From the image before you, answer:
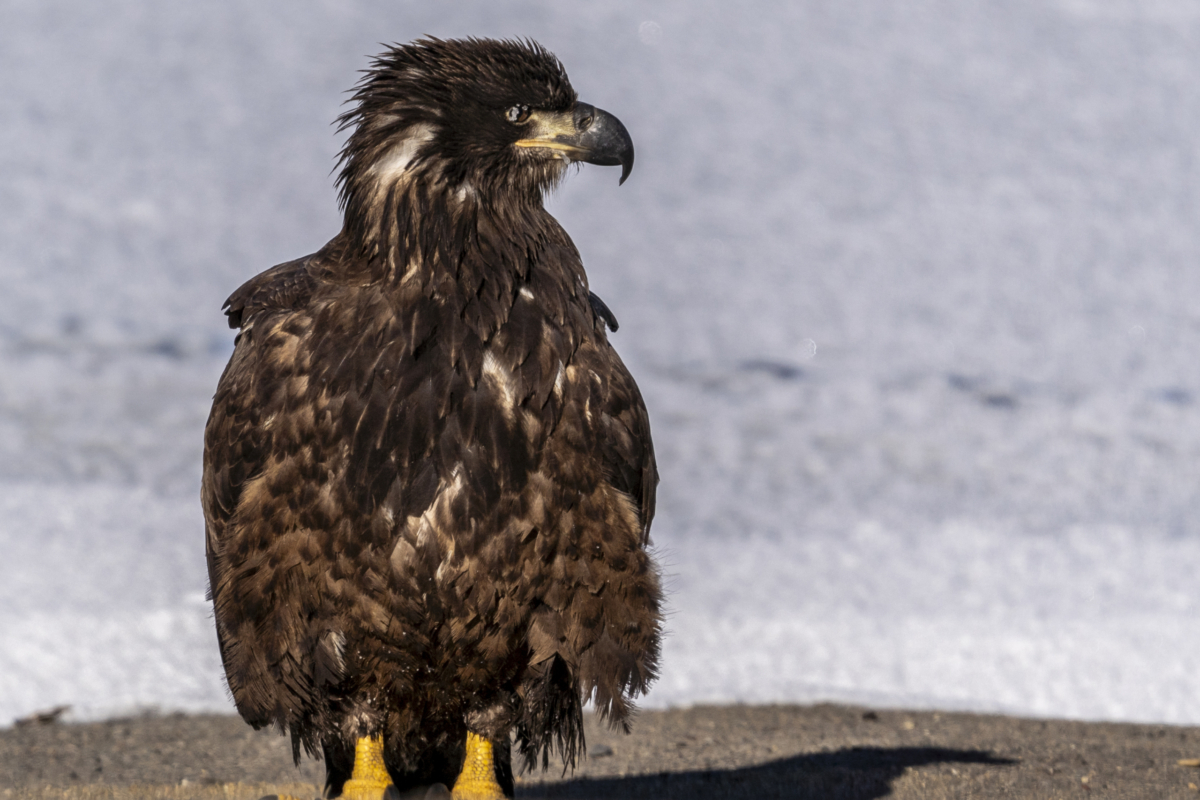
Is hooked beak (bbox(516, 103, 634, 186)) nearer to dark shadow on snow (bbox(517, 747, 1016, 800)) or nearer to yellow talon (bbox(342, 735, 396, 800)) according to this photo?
yellow talon (bbox(342, 735, 396, 800))

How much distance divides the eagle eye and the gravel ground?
2470 millimetres

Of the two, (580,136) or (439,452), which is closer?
(439,452)

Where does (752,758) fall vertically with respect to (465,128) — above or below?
below

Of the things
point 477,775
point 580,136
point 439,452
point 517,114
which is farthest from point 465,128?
point 477,775

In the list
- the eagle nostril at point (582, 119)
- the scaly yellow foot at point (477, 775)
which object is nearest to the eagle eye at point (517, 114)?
the eagle nostril at point (582, 119)

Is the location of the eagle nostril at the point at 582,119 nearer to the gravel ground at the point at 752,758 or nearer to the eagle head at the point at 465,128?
the eagle head at the point at 465,128

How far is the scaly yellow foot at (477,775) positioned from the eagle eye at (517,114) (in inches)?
83.3

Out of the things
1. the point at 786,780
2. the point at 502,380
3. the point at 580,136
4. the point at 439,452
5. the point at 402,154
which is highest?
the point at 580,136

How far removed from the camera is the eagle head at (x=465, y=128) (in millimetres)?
4410

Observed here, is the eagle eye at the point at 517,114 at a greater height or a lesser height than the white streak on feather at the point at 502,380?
greater

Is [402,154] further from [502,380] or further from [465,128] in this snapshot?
[502,380]

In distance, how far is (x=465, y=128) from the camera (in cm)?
441

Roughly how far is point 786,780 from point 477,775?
1750 mm

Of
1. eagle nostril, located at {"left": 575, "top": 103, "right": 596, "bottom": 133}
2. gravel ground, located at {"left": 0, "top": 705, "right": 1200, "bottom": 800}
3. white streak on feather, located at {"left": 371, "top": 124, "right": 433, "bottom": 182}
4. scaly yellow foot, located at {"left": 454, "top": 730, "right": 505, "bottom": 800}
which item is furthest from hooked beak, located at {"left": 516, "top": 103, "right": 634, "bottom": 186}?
gravel ground, located at {"left": 0, "top": 705, "right": 1200, "bottom": 800}
